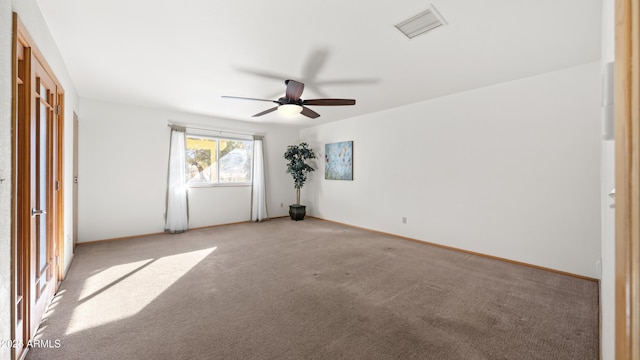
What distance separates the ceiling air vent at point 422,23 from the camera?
6.78 feet

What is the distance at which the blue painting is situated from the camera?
18.8 feet

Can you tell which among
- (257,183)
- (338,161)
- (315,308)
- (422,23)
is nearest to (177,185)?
(257,183)

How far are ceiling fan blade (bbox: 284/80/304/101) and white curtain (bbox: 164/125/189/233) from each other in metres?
2.99

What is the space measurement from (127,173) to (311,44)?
13.5 ft

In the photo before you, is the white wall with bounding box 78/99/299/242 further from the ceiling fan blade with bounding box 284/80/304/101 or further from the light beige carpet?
the ceiling fan blade with bounding box 284/80/304/101

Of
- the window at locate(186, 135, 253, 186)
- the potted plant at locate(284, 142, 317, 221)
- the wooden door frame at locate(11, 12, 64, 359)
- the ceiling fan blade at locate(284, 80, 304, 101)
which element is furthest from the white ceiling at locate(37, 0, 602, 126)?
the potted plant at locate(284, 142, 317, 221)

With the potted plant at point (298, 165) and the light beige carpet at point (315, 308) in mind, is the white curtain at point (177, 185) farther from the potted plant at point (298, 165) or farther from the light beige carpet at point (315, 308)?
the potted plant at point (298, 165)

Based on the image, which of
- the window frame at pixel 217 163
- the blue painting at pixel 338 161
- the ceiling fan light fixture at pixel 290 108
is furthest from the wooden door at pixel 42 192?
the blue painting at pixel 338 161

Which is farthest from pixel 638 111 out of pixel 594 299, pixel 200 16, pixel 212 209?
pixel 212 209

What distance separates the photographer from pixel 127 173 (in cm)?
464

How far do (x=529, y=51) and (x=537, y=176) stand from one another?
1.51 meters

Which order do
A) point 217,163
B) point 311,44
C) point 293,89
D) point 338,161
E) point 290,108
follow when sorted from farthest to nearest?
point 338,161, point 217,163, point 290,108, point 293,89, point 311,44

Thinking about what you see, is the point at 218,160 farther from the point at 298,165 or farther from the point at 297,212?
the point at 297,212

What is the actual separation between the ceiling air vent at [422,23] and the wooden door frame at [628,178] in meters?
1.90
